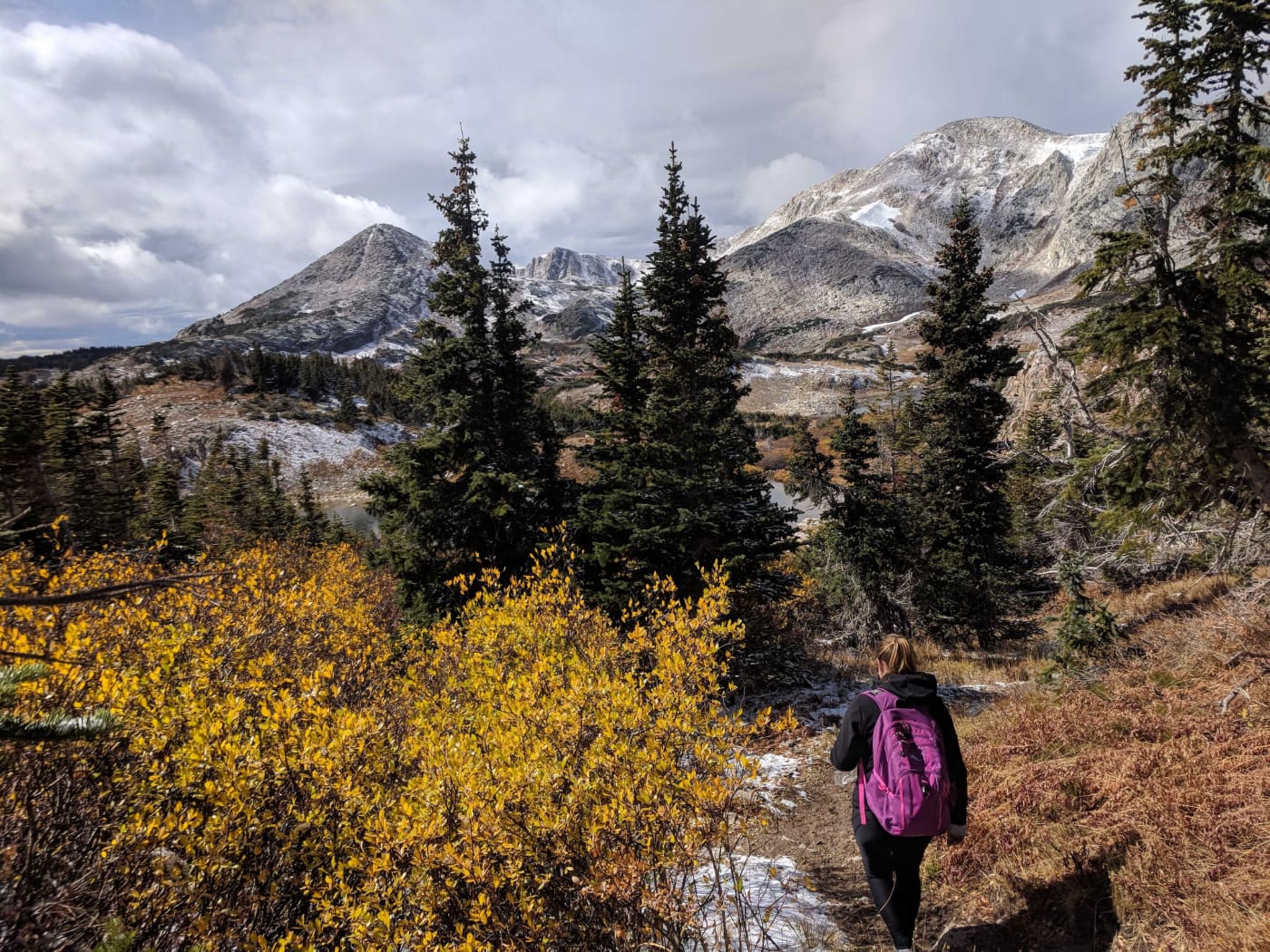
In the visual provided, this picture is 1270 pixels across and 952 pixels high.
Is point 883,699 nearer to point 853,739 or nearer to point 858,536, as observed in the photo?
point 853,739

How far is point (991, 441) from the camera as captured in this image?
55.2 ft

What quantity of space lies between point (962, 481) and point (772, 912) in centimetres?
1471

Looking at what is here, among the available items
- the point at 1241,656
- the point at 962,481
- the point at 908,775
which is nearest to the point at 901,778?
the point at 908,775

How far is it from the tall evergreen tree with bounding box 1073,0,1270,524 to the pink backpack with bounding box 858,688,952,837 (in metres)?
6.74

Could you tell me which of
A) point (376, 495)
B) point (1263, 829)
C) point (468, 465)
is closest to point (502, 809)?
point (1263, 829)

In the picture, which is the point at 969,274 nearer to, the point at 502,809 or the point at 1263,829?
the point at 1263,829

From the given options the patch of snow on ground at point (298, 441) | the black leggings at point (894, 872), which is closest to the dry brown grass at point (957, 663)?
the black leggings at point (894, 872)

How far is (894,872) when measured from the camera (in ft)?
Result: 14.0

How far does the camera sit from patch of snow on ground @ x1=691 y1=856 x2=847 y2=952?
474 cm

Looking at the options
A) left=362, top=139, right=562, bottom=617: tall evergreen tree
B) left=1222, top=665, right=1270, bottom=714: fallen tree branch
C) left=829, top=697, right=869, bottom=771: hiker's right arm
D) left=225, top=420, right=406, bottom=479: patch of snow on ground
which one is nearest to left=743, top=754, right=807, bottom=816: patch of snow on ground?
left=829, top=697, right=869, bottom=771: hiker's right arm

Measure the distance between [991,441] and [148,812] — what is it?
19.3 m

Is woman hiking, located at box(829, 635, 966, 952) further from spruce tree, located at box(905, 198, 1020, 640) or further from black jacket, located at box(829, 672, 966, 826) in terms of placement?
spruce tree, located at box(905, 198, 1020, 640)

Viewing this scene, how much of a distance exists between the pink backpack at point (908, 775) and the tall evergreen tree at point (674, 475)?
23.9 feet

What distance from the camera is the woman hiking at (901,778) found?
393 centimetres
